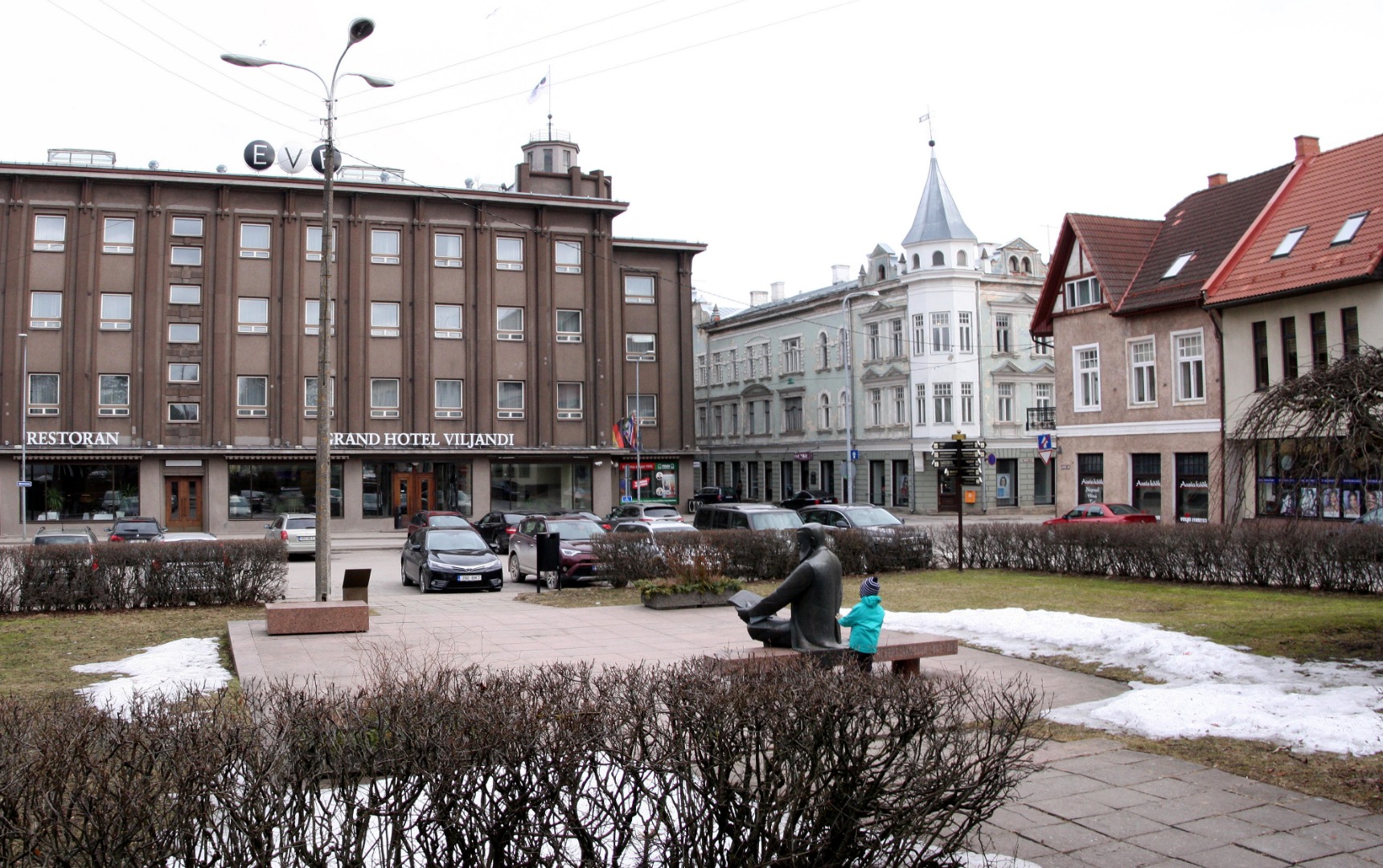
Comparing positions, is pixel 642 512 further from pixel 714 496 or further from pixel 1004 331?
pixel 1004 331

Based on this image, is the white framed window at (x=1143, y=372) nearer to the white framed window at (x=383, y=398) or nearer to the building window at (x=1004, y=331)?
the building window at (x=1004, y=331)

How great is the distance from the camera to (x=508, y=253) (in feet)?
169

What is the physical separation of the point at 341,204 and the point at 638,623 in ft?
127

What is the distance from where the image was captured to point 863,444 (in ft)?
206

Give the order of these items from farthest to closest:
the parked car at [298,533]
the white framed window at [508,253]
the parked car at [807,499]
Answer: the parked car at [807,499], the white framed window at [508,253], the parked car at [298,533]

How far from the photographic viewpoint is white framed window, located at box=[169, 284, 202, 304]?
1861 inches

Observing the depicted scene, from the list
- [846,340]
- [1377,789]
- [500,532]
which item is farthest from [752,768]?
[846,340]

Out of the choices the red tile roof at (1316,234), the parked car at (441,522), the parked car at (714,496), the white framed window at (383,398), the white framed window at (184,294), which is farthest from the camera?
the parked car at (714,496)

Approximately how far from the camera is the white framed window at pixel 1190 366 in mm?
33562

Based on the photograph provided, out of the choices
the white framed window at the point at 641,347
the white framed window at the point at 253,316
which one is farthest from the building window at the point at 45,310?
the white framed window at the point at 641,347

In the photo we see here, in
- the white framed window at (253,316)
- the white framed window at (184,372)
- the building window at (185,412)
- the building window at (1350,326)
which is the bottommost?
the building window at (185,412)

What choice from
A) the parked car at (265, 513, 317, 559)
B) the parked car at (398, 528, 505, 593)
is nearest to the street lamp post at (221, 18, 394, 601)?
the parked car at (398, 528, 505, 593)

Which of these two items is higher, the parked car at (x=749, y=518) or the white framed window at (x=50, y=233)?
the white framed window at (x=50, y=233)

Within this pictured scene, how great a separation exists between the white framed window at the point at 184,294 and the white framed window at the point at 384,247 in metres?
7.59
